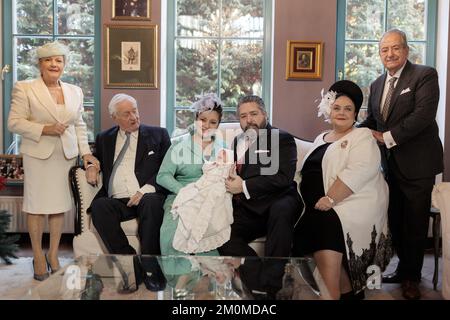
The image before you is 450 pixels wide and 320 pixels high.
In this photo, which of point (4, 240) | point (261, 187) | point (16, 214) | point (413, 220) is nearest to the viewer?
point (261, 187)

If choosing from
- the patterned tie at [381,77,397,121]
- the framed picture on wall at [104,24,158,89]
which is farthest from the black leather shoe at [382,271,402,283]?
the framed picture on wall at [104,24,158,89]

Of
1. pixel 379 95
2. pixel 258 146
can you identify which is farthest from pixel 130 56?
pixel 379 95

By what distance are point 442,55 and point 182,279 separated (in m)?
3.12

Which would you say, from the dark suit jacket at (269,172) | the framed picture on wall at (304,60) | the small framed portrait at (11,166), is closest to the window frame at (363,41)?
the framed picture on wall at (304,60)

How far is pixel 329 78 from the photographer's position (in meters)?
4.14

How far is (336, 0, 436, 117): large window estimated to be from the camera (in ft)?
14.0

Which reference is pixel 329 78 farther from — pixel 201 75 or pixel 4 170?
pixel 4 170

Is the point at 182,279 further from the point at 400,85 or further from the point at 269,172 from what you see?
the point at 400,85

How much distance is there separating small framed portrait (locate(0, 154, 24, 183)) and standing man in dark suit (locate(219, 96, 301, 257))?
6.47 ft

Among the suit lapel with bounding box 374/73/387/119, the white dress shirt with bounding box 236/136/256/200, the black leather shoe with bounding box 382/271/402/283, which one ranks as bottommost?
the black leather shoe with bounding box 382/271/402/283

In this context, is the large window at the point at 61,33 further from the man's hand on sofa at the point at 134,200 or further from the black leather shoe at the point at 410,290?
the black leather shoe at the point at 410,290

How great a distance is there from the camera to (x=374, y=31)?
432cm

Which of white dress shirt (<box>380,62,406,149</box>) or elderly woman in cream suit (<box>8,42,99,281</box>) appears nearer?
white dress shirt (<box>380,62,406,149</box>)

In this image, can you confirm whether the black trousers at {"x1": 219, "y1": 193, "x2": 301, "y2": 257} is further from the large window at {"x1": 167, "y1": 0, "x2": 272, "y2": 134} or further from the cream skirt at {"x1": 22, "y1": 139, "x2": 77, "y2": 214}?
the large window at {"x1": 167, "y1": 0, "x2": 272, "y2": 134}
